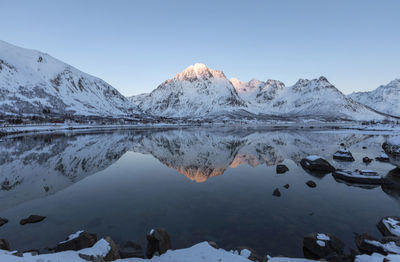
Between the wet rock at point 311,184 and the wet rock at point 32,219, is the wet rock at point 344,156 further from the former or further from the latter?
the wet rock at point 32,219

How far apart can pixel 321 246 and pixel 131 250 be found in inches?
389

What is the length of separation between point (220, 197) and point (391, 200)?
15.2 meters

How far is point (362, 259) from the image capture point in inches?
387

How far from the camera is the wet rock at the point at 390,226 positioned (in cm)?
1271

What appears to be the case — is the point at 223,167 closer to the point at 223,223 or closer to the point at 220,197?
the point at 220,197

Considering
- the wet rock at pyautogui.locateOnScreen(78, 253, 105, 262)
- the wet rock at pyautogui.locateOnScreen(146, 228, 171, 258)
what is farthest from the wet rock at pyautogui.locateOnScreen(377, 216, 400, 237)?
the wet rock at pyautogui.locateOnScreen(78, 253, 105, 262)

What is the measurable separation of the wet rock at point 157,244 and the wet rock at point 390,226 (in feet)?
43.1

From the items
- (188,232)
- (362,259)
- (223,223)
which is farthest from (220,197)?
(362,259)

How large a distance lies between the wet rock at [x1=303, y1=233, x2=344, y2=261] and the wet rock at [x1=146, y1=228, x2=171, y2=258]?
736 centimetres

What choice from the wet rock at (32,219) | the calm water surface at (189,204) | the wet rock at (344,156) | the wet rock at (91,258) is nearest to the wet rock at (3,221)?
the calm water surface at (189,204)

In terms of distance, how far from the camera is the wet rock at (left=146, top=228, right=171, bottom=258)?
421 inches

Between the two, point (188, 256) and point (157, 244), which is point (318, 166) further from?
point (157, 244)

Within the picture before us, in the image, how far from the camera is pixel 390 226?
520 inches

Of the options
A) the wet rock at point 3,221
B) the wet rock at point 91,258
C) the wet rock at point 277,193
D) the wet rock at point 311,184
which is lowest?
the wet rock at point 3,221
